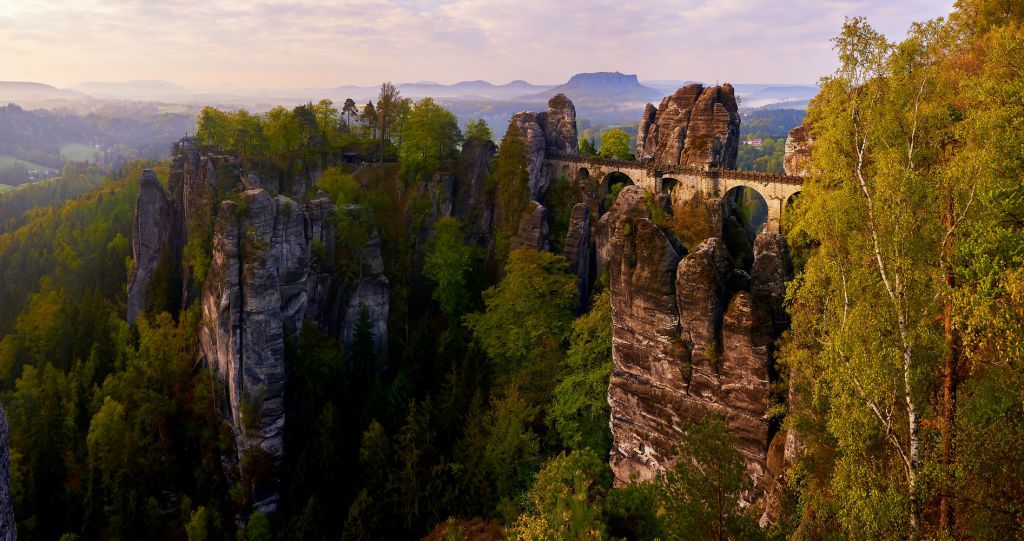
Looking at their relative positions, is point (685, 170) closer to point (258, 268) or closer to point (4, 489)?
point (258, 268)

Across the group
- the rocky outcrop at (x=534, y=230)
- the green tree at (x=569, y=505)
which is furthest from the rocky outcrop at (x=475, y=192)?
the green tree at (x=569, y=505)

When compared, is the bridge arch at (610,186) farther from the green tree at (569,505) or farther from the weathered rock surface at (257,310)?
the green tree at (569,505)

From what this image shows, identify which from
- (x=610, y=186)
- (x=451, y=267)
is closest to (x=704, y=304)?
(x=451, y=267)

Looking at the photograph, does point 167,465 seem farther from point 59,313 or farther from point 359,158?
point 359,158

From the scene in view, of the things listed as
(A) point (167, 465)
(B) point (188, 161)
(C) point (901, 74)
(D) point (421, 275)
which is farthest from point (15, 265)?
(C) point (901, 74)

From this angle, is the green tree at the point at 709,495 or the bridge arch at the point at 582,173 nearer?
the green tree at the point at 709,495
